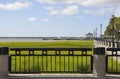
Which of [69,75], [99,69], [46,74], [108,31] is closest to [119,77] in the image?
[99,69]

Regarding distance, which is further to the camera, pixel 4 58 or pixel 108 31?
pixel 108 31

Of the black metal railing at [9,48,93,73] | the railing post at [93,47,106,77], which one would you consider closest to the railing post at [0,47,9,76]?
the black metal railing at [9,48,93,73]

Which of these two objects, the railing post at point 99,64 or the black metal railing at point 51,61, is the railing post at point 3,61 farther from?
the railing post at point 99,64

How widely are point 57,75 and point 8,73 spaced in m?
1.82

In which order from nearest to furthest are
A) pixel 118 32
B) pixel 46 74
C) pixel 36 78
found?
pixel 36 78 → pixel 46 74 → pixel 118 32

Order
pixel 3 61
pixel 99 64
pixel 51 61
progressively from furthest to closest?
pixel 51 61
pixel 99 64
pixel 3 61

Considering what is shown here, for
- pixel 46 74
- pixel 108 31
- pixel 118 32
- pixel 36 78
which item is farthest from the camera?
pixel 108 31

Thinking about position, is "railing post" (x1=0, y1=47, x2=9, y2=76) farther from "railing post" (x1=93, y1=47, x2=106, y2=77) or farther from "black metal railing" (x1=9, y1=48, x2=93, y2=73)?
"railing post" (x1=93, y1=47, x2=106, y2=77)

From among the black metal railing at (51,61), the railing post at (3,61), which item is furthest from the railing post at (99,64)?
the railing post at (3,61)

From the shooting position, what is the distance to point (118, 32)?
10019 cm

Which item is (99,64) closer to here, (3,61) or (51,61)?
(51,61)

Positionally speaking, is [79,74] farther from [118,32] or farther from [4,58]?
[118,32]

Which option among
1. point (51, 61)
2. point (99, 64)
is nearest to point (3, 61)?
point (51, 61)

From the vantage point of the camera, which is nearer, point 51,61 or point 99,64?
point 99,64
